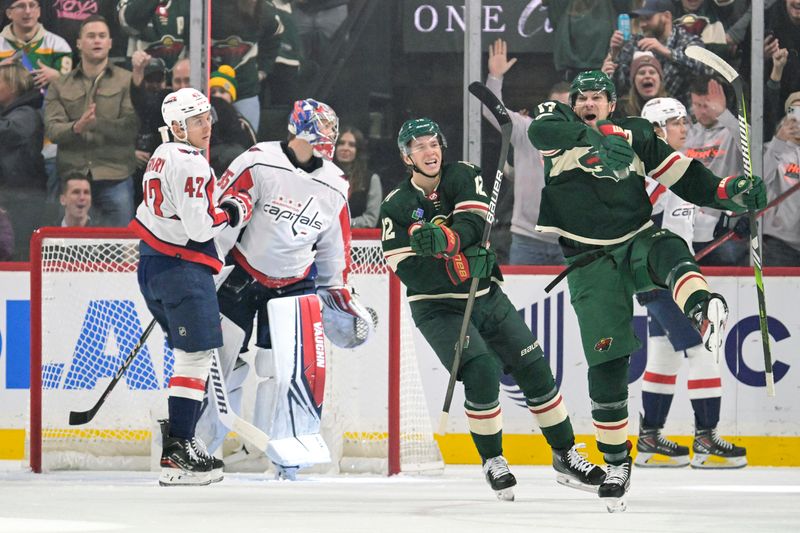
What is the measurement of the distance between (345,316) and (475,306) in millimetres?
813

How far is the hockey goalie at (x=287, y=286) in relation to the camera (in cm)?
525

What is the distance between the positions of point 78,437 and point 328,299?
1.01m

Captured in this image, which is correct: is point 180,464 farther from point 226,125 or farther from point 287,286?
point 226,125

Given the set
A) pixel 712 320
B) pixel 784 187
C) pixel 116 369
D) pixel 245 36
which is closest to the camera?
pixel 712 320

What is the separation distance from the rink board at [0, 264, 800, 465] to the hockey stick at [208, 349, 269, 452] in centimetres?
95

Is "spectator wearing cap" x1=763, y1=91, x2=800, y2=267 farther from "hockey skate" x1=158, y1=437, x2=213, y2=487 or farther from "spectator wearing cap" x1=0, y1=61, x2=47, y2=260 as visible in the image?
"spectator wearing cap" x1=0, y1=61, x2=47, y2=260

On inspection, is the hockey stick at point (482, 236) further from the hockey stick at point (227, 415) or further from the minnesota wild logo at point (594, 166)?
the hockey stick at point (227, 415)

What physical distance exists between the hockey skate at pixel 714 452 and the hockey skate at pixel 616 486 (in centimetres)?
161

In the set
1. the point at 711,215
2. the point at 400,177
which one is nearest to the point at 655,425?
the point at 711,215

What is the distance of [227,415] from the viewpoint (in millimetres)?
5285

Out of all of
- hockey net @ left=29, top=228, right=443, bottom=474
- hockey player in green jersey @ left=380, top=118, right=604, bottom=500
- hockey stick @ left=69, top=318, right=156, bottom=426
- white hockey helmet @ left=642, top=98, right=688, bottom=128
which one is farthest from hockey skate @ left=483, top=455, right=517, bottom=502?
white hockey helmet @ left=642, top=98, right=688, bottom=128

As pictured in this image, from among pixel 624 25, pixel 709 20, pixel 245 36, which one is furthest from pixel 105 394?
pixel 709 20

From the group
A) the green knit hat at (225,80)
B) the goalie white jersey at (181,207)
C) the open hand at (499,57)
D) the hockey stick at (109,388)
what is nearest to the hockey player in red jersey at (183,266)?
the goalie white jersey at (181,207)

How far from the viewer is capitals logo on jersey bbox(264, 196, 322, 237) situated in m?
5.23
